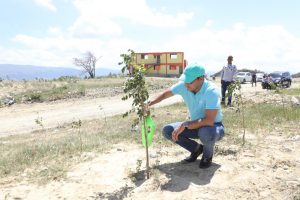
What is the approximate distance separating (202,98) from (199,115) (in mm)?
297

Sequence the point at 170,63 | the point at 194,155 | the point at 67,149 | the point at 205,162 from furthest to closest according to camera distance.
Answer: the point at 170,63 → the point at 67,149 → the point at 194,155 → the point at 205,162

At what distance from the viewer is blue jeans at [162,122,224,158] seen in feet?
19.1

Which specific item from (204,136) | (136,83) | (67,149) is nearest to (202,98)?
(204,136)

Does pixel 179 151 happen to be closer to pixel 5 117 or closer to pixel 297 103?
→ pixel 297 103

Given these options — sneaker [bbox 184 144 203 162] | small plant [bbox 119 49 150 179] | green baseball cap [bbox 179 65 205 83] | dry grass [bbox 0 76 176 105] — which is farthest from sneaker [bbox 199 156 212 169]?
dry grass [bbox 0 76 176 105]

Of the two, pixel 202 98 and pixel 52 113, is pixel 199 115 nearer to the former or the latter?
pixel 202 98

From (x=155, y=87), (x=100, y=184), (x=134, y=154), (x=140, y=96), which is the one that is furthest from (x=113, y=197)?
(x=155, y=87)

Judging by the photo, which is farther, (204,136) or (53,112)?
(53,112)

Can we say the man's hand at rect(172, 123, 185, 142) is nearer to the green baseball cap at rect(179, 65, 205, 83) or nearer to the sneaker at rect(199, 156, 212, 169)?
the sneaker at rect(199, 156, 212, 169)

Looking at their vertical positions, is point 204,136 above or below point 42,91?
above

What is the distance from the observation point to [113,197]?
5.29 meters

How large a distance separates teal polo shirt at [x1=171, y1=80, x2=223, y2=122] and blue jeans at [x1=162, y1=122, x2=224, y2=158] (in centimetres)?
20

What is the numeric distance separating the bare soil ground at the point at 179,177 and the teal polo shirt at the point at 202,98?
32.3 inches

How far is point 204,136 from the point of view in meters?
5.84
